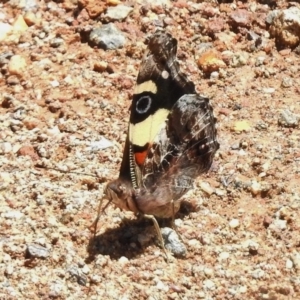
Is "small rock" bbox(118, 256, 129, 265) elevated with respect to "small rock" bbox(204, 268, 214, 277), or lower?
lower

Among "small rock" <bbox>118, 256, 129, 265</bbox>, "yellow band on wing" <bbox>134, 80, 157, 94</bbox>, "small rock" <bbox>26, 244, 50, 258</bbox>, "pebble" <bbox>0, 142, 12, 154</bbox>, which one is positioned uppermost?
"yellow band on wing" <bbox>134, 80, 157, 94</bbox>

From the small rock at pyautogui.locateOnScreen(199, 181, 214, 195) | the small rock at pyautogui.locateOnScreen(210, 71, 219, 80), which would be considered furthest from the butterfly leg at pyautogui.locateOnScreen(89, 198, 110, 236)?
the small rock at pyautogui.locateOnScreen(210, 71, 219, 80)

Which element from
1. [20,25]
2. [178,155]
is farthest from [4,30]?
[178,155]

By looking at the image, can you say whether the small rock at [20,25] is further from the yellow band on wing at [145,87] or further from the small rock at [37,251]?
the small rock at [37,251]

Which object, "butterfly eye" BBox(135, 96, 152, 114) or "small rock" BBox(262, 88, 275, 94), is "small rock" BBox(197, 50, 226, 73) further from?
"butterfly eye" BBox(135, 96, 152, 114)

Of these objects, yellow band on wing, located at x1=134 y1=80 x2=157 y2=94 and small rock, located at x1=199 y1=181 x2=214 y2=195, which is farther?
small rock, located at x1=199 y1=181 x2=214 y2=195

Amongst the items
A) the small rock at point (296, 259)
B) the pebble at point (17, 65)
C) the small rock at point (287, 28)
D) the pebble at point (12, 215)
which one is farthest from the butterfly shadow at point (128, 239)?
the small rock at point (287, 28)

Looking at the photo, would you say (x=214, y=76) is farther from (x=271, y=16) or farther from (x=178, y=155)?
(x=178, y=155)
